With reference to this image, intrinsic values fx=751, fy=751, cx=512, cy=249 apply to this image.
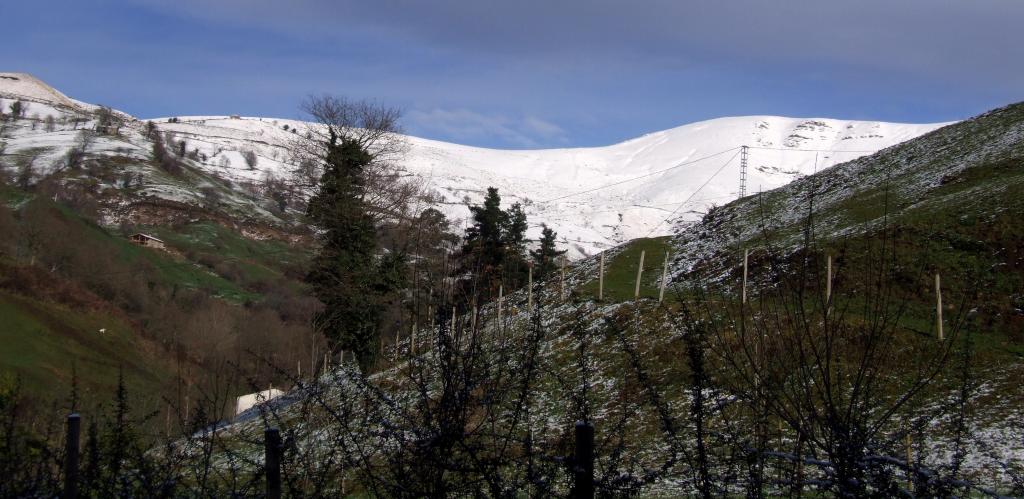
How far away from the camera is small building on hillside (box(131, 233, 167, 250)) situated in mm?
75500

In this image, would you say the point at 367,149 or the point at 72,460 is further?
the point at 367,149

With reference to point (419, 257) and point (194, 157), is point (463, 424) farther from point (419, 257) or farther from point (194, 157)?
point (194, 157)

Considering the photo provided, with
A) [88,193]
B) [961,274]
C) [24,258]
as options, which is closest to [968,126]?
[961,274]

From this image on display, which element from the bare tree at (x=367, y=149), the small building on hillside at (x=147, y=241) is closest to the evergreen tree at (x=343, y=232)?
the bare tree at (x=367, y=149)

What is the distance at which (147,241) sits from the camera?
76.3 meters

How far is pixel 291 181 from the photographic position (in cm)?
3203

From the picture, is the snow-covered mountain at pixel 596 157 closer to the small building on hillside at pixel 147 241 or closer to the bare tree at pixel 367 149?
the small building on hillside at pixel 147 241

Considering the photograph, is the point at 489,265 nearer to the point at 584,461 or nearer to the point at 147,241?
the point at 584,461

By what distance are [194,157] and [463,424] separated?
468 ft

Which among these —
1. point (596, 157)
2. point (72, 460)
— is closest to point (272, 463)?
point (72, 460)

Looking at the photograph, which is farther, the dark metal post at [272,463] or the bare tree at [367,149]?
the bare tree at [367,149]

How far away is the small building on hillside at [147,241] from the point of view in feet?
248

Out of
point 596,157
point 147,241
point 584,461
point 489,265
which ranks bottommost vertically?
point 147,241

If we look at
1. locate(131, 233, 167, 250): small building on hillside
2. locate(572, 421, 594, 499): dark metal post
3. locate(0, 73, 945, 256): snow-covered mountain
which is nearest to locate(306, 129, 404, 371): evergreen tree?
locate(572, 421, 594, 499): dark metal post
